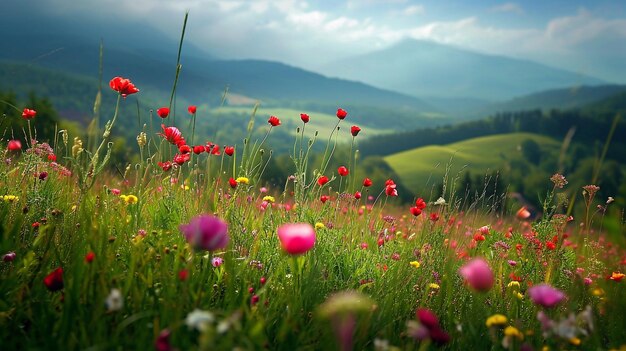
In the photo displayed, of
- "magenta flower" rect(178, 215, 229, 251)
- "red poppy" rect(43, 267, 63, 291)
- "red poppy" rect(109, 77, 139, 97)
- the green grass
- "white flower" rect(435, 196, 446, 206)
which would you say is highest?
"red poppy" rect(109, 77, 139, 97)

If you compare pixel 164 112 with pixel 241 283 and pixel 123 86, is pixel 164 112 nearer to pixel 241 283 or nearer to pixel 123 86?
pixel 123 86

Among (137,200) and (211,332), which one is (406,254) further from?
(211,332)

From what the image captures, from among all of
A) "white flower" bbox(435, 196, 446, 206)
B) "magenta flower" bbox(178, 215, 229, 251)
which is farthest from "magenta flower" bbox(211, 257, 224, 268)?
"white flower" bbox(435, 196, 446, 206)

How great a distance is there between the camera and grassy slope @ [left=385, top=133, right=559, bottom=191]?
11825 cm

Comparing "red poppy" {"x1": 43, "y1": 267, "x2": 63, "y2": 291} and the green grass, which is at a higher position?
"red poppy" {"x1": 43, "y1": 267, "x2": 63, "y2": 291}

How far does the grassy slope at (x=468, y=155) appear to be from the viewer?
118 metres

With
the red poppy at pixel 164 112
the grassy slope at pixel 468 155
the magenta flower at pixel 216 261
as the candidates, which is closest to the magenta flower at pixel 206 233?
the magenta flower at pixel 216 261

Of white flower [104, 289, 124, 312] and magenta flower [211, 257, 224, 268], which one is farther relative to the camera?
magenta flower [211, 257, 224, 268]

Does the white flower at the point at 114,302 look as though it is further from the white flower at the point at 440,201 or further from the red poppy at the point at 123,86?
the white flower at the point at 440,201

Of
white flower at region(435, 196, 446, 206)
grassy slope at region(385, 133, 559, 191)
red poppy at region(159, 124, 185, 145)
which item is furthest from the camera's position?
grassy slope at region(385, 133, 559, 191)

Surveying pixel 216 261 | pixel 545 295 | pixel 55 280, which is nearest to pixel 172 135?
pixel 216 261

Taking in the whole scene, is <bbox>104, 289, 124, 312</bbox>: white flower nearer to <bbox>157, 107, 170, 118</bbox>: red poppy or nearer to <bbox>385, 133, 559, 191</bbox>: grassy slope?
<bbox>157, 107, 170, 118</bbox>: red poppy

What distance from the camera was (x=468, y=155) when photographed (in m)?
131

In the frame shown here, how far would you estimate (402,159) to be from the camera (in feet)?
434
